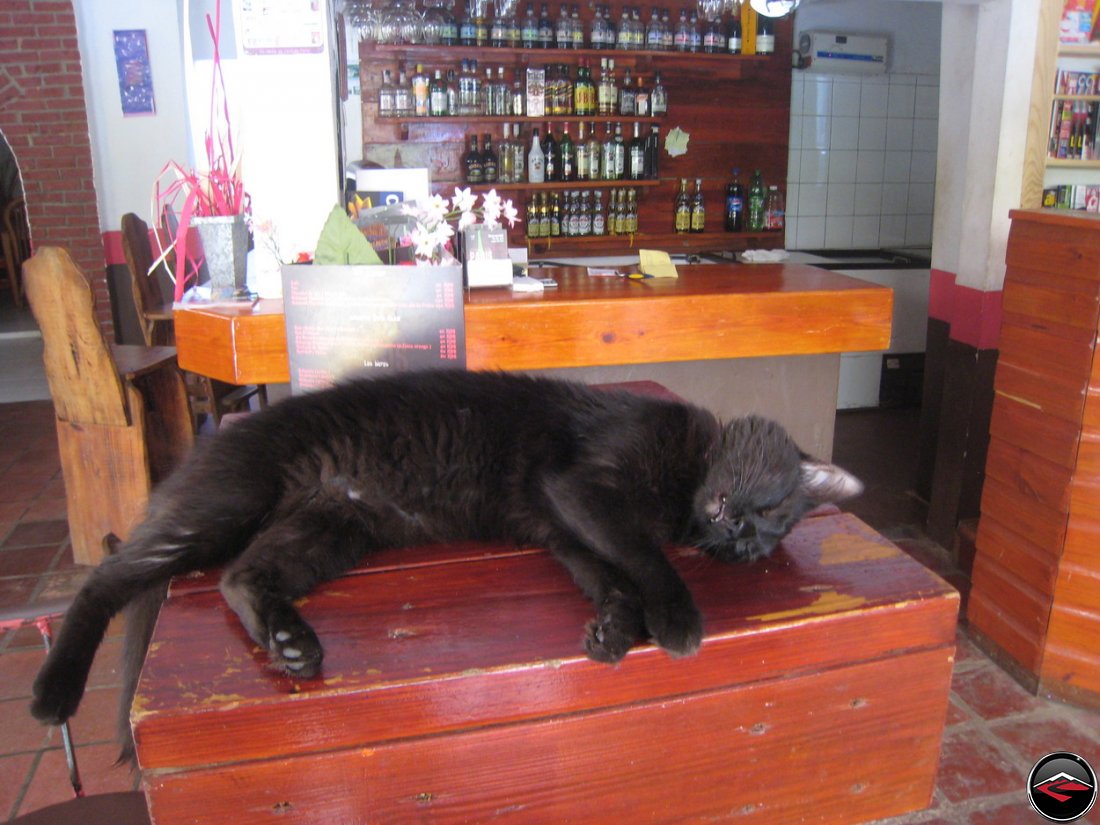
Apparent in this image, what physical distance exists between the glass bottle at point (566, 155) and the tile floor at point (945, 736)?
2.83 meters

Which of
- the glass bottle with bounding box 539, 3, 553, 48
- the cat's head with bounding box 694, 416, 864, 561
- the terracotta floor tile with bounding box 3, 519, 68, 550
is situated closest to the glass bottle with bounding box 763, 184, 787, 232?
the glass bottle with bounding box 539, 3, 553, 48

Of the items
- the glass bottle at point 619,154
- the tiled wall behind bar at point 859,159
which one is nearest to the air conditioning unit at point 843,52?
the tiled wall behind bar at point 859,159

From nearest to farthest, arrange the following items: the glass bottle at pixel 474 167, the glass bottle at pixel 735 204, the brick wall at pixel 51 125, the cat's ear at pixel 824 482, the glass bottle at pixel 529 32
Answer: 1. the cat's ear at pixel 824 482
2. the glass bottle at pixel 529 32
3. the glass bottle at pixel 474 167
4. the glass bottle at pixel 735 204
5. the brick wall at pixel 51 125

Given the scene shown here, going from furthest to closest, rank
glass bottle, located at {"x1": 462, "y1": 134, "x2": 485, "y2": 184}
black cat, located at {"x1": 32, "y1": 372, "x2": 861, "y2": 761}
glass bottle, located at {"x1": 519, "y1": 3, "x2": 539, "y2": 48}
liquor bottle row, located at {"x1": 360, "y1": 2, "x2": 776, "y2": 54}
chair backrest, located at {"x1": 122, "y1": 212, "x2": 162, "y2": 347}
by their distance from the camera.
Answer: glass bottle, located at {"x1": 462, "y1": 134, "x2": 485, "y2": 184} < glass bottle, located at {"x1": 519, "y1": 3, "x2": 539, "y2": 48} < liquor bottle row, located at {"x1": 360, "y1": 2, "x2": 776, "y2": 54} < chair backrest, located at {"x1": 122, "y1": 212, "x2": 162, "y2": 347} < black cat, located at {"x1": 32, "y1": 372, "x2": 861, "y2": 761}

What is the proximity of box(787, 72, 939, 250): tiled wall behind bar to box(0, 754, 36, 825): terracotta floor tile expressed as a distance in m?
5.14

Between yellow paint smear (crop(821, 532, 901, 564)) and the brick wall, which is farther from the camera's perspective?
the brick wall

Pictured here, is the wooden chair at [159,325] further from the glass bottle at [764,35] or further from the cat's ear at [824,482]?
the glass bottle at [764,35]

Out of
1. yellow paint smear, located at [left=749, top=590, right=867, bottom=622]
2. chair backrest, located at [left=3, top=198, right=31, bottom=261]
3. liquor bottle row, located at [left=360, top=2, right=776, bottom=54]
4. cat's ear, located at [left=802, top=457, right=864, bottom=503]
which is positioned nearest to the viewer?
yellow paint smear, located at [left=749, top=590, right=867, bottom=622]

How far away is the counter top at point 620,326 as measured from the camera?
2.16m

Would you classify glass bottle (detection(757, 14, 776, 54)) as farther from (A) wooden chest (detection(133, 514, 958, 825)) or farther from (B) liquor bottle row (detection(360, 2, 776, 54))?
(A) wooden chest (detection(133, 514, 958, 825))

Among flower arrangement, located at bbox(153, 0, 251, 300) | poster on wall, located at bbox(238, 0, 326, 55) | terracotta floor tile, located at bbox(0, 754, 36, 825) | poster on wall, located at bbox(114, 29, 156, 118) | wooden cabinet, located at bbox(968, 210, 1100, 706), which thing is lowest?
terracotta floor tile, located at bbox(0, 754, 36, 825)

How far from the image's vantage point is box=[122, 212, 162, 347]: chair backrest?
427 centimetres

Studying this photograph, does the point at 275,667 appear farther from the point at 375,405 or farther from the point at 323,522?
the point at 375,405

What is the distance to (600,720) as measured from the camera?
92 cm
